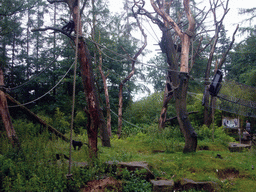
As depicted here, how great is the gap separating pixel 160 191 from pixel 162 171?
1118mm

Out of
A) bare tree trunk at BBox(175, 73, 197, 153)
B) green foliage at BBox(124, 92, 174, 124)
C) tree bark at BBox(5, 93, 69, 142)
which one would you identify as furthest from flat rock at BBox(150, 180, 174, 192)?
green foliage at BBox(124, 92, 174, 124)

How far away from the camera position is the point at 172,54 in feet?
26.7

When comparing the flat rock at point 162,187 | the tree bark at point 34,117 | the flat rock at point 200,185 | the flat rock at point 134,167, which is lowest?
the flat rock at point 200,185

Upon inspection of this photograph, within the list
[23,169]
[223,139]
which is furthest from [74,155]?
[223,139]

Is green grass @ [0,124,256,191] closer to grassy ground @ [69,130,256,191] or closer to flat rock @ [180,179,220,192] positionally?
grassy ground @ [69,130,256,191]

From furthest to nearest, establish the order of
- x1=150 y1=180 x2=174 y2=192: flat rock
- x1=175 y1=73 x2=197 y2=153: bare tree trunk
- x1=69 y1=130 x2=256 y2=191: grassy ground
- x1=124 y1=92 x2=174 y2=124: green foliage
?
x1=124 y1=92 x2=174 y2=124: green foliage < x1=175 y1=73 x2=197 y2=153: bare tree trunk < x1=69 y1=130 x2=256 y2=191: grassy ground < x1=150 y1=180 x2=174 y2=192: flat rock

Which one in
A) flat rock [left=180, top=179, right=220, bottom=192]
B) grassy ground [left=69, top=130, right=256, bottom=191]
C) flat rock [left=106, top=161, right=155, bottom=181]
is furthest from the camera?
grassy ground [left=69, top=130, right=256, bottom=191]

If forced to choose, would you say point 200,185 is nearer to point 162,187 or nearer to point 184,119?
point 162,187

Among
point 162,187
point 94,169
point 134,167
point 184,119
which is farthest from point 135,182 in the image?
point 184,119

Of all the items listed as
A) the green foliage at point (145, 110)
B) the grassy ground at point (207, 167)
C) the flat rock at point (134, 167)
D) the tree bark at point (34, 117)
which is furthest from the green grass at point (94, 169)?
the green foliage at point (145, 110)

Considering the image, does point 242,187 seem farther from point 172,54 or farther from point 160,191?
point 172,54

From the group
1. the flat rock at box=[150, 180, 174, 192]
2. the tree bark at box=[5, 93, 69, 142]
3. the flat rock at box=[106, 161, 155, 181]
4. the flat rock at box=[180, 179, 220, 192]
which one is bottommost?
the flat rock at box=[180, 179, 220, 192]

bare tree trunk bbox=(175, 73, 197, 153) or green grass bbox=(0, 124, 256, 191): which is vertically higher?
bare tree trunk bbox=(175, 73, 197, 153)

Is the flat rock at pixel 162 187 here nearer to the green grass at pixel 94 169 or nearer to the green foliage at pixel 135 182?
the green foliage at pixel 135 182
